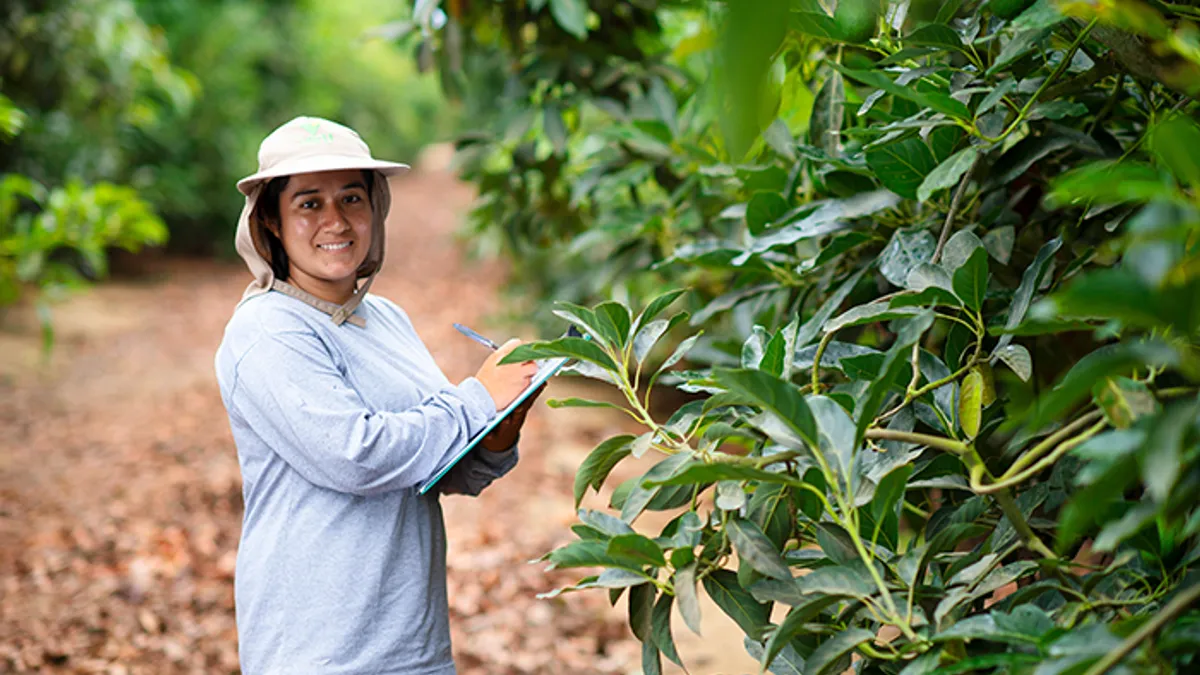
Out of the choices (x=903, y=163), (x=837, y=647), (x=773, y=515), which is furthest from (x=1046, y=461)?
(x=903, y=163)

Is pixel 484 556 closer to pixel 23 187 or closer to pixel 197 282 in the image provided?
pixel 23 187

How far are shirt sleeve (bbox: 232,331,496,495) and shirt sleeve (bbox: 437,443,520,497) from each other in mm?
240

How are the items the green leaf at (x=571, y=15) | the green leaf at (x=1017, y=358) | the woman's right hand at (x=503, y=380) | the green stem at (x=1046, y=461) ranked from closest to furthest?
the green stem at (x=1046, y=461), the green leaf at (x=1017, y=358), the woman's right hand at (x=503, y=380), the green leaf at (x=571, y=15)

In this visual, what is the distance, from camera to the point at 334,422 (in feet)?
4.77

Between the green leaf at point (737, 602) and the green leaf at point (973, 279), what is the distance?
1.50ft

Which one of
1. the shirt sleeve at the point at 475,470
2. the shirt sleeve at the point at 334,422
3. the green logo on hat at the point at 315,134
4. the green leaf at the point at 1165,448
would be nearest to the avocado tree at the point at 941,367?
the green leaf at the point at 1165,448

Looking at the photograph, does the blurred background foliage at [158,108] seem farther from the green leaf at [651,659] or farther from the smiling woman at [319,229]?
the green leaf at [651,659]

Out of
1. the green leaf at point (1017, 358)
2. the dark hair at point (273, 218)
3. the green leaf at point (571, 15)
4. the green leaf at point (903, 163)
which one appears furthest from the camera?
the green leaf at point (571, 15)

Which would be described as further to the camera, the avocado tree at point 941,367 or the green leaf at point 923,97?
the green leaf at point 923,97

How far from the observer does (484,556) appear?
3963 millimetres

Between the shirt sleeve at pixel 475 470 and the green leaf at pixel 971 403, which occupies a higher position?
the green leaf at pixel 971 403

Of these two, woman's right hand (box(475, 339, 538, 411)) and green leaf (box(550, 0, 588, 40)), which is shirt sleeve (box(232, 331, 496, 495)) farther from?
green leaf (box(550, 0, 588, 40))

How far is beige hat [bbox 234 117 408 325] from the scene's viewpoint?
160 centimetres

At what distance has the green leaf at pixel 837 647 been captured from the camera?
40.6 inches
